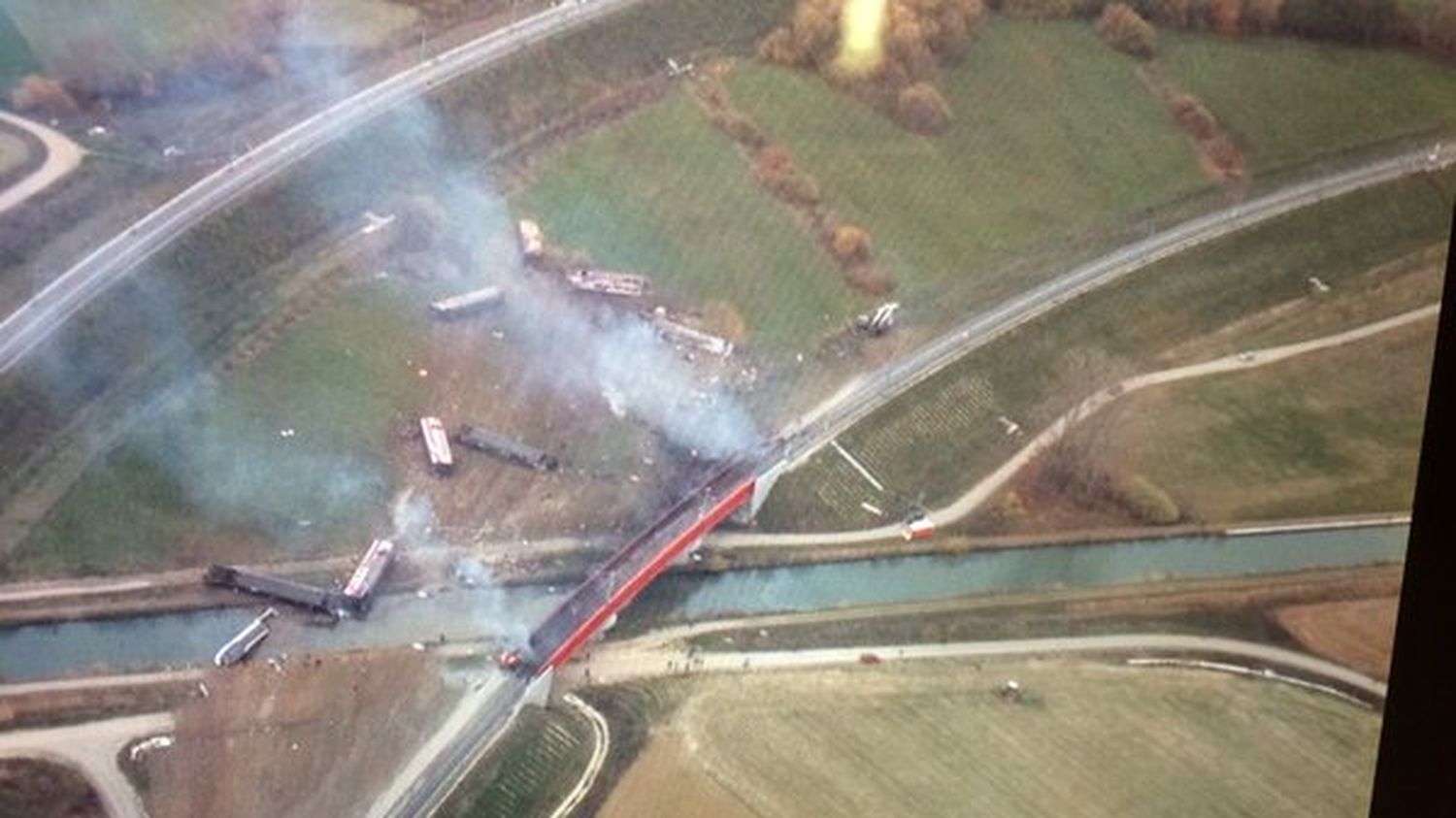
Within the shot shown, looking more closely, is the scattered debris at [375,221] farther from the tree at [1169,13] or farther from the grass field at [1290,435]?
the tree at [1169,13]

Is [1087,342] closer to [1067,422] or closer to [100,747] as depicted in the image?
[1067,422]

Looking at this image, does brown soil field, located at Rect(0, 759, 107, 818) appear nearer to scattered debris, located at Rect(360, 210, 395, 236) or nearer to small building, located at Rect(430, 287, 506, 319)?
small building, located at Rect(430, 287, 506, 319)

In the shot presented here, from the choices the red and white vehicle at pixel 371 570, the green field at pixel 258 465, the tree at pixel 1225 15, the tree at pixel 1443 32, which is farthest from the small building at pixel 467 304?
the tree at pixel 1443 32

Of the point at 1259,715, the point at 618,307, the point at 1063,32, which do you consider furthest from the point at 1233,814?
the point at 1063,32

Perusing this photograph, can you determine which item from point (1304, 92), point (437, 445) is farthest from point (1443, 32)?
point (437, 445)

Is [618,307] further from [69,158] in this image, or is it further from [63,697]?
[63,697]
